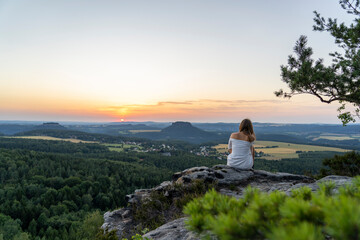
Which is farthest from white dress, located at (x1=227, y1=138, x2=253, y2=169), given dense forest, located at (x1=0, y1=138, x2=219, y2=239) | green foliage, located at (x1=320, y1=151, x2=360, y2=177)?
dense forest, located at (x1=0, y1=138, x2=219, y2=239)

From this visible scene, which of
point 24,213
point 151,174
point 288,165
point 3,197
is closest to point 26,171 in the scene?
point 3,197

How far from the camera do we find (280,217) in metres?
2.35

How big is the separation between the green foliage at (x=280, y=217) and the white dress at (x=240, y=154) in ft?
25.4

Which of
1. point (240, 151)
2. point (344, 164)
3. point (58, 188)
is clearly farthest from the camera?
point (58, 188)

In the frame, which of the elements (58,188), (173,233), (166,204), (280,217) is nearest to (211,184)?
(166,204)

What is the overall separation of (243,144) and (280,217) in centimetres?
852

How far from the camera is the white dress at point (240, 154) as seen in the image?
10655mm

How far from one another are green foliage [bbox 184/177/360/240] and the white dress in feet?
25.4

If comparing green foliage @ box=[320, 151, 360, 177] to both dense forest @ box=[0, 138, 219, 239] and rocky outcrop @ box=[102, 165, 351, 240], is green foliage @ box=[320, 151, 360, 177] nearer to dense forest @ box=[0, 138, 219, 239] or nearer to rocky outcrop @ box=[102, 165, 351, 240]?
rocky outcrop @ box=[102, 165, 351, 240]

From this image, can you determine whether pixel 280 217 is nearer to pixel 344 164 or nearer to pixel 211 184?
pixel 211 184

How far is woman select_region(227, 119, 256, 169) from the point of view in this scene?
10.6 metres

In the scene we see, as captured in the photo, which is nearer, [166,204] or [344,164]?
[166,204]

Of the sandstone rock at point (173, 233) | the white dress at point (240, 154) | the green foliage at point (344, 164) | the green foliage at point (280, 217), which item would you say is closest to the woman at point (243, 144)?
the white dress at point (240, 154)

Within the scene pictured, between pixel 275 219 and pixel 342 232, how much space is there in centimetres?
66
